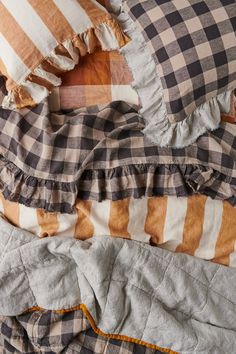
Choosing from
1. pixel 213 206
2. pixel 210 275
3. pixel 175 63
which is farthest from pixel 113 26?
pixel 210 275

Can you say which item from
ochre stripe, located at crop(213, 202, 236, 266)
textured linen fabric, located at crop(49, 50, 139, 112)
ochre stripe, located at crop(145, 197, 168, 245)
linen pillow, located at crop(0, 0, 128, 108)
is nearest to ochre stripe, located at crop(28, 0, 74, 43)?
linen pillow, located at crop(0, 0, 128, 108)

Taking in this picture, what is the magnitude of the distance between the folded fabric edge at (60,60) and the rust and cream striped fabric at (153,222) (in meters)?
0.24

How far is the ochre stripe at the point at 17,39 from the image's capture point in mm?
872

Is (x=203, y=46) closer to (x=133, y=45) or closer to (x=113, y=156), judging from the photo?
(x=133, y=45)

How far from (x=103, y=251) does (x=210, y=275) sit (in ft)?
0.81

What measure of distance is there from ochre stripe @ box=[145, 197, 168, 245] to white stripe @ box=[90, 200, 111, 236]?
9 cm

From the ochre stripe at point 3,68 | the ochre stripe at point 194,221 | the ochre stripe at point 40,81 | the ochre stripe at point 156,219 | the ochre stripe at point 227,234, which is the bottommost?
the ochre stripe at point 227,234

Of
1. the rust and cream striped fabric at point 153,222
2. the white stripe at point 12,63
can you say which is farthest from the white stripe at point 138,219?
the white stripe at point 12,63

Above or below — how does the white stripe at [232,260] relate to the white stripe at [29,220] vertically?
below

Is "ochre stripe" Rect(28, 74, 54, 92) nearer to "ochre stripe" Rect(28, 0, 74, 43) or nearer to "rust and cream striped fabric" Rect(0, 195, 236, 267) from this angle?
"ochre stripe" Rect(28, 0, 74, 43)

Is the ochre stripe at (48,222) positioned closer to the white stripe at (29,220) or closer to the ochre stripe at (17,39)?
the white stripe at (29,220)

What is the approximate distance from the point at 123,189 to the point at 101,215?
7 centimetres

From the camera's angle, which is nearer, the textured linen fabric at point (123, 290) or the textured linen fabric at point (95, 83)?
the textured linen fabric at point (123, 290)

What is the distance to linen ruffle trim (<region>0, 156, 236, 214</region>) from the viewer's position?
2.91 ft
